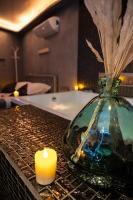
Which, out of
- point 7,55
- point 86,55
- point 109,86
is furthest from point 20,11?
point 109,86

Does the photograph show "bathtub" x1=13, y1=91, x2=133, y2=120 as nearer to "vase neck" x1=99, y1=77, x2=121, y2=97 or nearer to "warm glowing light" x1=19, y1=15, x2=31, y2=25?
"vase neck" x1=99, y1=77, x2=121, y2=97

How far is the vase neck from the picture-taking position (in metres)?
0.51

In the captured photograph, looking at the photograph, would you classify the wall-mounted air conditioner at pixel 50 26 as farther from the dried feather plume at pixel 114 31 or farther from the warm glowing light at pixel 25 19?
the dried feather plume at pixel 114 31

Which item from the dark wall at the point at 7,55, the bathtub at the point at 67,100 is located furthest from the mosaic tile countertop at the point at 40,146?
the dark wall at the point at 7,55

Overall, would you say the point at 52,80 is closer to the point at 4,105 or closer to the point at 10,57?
the point at 4,105

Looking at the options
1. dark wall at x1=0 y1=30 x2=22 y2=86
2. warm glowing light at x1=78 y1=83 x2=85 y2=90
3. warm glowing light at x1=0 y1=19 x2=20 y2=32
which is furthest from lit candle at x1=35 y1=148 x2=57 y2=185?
dark wall at x1=0 y1=30 x2=22 y2=86

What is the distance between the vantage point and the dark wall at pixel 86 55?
2900mm

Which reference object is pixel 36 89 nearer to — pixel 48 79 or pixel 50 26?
pixel 48 79

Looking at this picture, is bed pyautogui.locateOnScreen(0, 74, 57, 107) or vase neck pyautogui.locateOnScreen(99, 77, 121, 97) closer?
vase neck pyautogui.locateOnScreen(99, 77, 121, 97)

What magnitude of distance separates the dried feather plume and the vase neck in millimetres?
20

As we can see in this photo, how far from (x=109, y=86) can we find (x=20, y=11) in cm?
392

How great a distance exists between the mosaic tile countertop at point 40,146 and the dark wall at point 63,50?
2.21m

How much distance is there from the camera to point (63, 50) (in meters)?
3.49

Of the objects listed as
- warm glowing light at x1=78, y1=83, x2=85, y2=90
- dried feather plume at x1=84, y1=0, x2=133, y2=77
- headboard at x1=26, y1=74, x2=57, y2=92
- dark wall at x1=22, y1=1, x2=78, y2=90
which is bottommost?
warm glowing light at x1=78, y1=83, x2=85, y2=90
